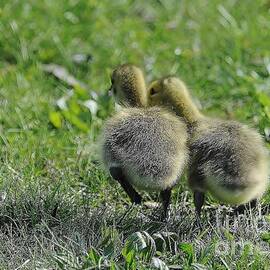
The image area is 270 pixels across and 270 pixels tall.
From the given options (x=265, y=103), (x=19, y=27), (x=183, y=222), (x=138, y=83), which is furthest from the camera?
(x=19, y=27)

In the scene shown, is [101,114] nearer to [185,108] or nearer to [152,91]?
[152,91]

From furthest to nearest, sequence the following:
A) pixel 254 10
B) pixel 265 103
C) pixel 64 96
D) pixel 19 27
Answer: pixel 254 10 → pixel 19 27 → pixel 64 96 → pixel 265 103

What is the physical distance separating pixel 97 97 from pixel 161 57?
3.21ft

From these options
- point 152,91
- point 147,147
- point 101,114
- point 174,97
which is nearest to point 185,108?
point 174,97

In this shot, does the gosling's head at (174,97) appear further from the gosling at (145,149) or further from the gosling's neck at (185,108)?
the gosling at (145,149)

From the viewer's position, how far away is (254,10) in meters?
8.20

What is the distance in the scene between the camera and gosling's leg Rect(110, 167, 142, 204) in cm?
483

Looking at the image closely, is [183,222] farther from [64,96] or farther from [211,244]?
[64,96]

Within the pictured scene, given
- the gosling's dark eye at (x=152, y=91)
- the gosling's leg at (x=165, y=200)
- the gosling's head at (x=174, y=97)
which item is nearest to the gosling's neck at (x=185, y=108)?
the gosling's head at (x=174, y=97)

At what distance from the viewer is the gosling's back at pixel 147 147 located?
4703 mm

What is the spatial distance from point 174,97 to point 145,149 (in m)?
0.57

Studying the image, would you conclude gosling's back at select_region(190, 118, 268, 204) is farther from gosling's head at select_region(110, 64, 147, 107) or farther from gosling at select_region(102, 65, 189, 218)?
gosling's head at select_region(110, 64, 147, 107)

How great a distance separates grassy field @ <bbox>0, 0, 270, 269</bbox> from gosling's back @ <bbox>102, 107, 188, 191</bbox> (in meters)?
0.27

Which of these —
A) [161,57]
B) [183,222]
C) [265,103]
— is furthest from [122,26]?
[183,222]
